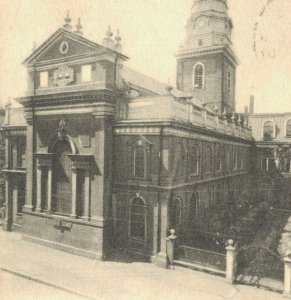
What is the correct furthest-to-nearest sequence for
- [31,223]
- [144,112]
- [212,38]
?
[212,38] < [31,223] < [144,112]

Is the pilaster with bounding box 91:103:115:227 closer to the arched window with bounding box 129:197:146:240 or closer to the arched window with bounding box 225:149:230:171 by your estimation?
the arched window with bounding box 129:197:146:240

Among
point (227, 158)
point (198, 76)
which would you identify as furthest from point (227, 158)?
point (198, 76)

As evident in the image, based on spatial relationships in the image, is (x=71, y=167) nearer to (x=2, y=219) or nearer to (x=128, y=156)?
(x=128, y=156)

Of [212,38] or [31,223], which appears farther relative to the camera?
[212,38]

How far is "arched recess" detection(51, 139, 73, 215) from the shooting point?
2006cm

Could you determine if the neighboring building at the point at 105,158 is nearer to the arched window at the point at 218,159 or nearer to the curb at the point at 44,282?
the arched window at the point at 218,159

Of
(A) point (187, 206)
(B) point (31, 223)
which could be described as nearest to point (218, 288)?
(A) point (187, 206)

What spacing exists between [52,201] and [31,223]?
2155mm

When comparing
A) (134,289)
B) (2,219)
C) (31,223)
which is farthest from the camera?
(2,219)

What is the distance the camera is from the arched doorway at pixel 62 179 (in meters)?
20.1

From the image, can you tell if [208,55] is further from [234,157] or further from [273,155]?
[273,155]

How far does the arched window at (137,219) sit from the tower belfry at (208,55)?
58.7ft

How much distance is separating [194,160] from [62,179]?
26.1ft

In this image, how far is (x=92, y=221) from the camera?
61.1 feet
